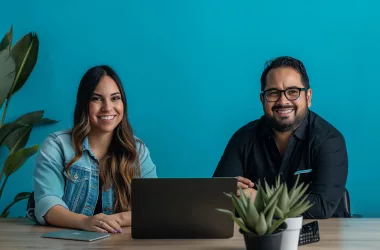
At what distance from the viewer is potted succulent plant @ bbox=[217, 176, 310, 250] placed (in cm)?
158

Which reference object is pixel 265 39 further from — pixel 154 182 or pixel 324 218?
pixel 154 182

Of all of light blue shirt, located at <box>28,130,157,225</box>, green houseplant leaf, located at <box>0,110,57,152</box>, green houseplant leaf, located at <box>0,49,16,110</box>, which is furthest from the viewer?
green houseplant leaf, located at <box>0,110,57,152</box>

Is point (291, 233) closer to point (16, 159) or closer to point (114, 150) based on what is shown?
point (114, 150)

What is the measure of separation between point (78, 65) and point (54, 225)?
5.67ft

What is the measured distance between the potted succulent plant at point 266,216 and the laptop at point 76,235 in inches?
21.4

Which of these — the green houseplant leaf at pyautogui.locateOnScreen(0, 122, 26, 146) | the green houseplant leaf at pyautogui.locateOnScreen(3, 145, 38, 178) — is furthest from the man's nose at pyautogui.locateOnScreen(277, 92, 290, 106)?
the green houseplant leaf at pyautogui.locateOnScreen(0, 122, 26, 146)

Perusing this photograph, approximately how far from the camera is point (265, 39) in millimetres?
3672

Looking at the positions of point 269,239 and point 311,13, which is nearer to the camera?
point 269,239

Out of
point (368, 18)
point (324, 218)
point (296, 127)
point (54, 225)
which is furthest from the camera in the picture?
point (368, 18)

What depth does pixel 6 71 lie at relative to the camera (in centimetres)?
361

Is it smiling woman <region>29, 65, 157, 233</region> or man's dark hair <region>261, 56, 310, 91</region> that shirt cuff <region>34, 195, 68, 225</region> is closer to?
smiling woman <region>29, 65, 157, 233</region>

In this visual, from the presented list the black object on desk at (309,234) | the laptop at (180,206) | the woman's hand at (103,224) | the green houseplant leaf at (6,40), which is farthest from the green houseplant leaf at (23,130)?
the black object on desk at (309,234)

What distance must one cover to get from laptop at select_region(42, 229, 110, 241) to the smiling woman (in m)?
0.35

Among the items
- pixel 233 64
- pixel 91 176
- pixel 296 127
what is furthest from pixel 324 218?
pixel 233 64
